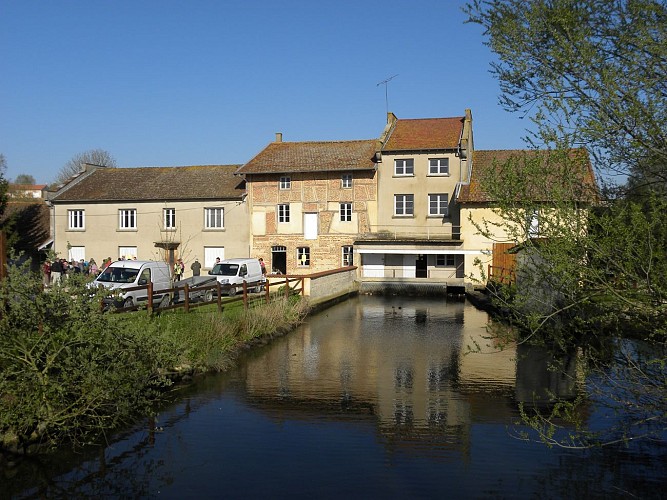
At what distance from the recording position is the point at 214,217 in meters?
36.6

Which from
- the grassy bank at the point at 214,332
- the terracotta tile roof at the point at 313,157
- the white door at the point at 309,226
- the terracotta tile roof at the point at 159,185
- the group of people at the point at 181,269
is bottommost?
the grassy bank at the point at 214,332

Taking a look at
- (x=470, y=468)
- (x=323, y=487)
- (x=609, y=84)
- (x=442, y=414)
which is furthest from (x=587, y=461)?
(x=609, y=84)

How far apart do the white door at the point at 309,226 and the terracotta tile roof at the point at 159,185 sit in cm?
400

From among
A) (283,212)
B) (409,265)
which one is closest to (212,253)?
(283,212)

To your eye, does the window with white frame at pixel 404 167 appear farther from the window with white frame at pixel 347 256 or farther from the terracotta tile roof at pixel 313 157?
the window with white frame at pixel 347 256

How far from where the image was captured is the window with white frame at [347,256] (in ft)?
117

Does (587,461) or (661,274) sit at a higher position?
(661,274)

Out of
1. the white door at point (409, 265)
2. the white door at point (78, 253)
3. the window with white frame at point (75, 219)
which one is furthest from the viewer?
the window with white frame at point (75, 219)

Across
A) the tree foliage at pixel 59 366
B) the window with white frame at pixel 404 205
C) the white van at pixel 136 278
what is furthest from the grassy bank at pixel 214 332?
the window with white frame at pixel 404 205

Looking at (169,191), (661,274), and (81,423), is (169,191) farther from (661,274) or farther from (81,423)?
(661,274)

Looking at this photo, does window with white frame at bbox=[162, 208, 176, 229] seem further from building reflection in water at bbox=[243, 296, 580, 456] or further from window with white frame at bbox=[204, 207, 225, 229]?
building reflection in water at bbox=[243, 296, 580, 456]

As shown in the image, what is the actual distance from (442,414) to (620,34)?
6.73 meters

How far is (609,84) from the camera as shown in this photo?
5.95 meters

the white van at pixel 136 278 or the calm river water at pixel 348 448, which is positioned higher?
the white van at pixel 136 278
